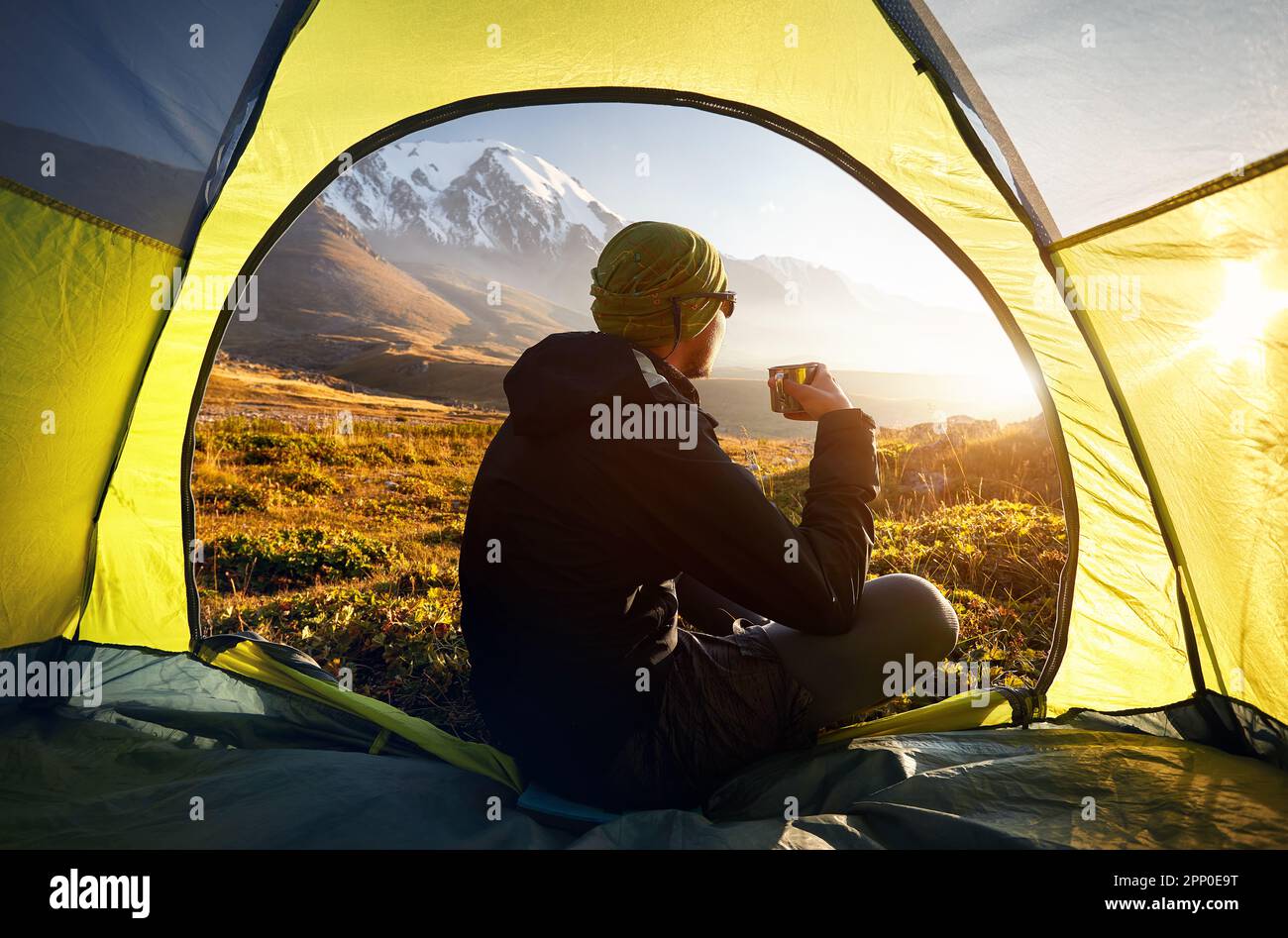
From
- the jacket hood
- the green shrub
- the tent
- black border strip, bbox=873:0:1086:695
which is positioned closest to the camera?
the jacket hood

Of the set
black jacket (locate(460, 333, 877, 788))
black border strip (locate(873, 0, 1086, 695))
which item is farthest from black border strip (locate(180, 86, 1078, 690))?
black jacket (locate(460, 333, 877, 788))

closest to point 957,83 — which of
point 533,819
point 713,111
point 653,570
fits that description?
point 713,111

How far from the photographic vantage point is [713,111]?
2.79 metres

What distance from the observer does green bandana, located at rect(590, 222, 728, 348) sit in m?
1.82

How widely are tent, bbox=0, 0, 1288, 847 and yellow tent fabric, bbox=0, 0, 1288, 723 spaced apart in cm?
1

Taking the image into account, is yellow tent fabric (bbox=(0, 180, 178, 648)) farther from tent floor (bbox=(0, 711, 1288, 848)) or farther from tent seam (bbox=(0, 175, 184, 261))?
tent floor (bbox=(0, 711, 1288, 848))

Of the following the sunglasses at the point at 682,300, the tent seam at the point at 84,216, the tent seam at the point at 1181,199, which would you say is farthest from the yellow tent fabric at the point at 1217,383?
the tent seam at the point at 84,216

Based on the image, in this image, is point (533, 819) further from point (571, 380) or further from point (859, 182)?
point (859, 182)

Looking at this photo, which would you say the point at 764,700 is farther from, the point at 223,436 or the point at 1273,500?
the point at 223,436

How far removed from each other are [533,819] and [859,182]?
97.4 inches
